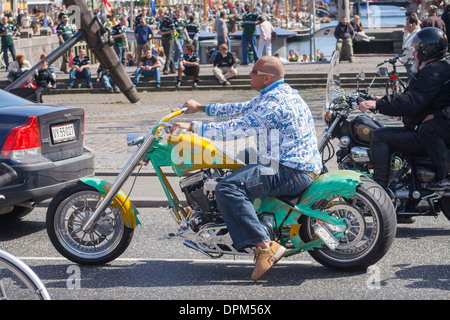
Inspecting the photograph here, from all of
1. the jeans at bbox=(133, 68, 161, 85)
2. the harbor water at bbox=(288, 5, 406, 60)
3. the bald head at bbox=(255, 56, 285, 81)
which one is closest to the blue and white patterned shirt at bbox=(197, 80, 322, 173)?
the bald head at bbox=(255, 56, 285, 81)

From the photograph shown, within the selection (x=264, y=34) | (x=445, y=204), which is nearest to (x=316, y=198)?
(x=445, y=204)

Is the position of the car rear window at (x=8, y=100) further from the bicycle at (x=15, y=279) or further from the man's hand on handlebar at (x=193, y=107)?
the bicycle at (x=15, y=279)

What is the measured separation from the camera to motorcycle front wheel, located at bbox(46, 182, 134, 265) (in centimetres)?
587

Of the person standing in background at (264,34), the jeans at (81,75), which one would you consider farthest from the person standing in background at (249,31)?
the jeans at (81,75)

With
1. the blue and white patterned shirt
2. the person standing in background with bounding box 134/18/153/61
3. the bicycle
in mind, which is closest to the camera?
the bicycle

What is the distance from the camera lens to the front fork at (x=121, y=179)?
559cm

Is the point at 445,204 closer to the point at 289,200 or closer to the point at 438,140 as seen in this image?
the point at 438,140

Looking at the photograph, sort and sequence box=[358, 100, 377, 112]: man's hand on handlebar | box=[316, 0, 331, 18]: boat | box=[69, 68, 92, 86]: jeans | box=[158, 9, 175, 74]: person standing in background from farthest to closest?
box=[316, 0, 331, 18]: boat → box=[158, 9, 175, 74]: person standing in background → box=[69, 68, 92, 86]: jeans → box=[358, 100, 377, 112]: man's hand on handlebar

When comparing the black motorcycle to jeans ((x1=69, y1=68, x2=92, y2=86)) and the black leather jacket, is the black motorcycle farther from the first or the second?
jeans ((x1=69, y1=68, x2=92, y2=86))

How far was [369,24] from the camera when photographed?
44.8 meters

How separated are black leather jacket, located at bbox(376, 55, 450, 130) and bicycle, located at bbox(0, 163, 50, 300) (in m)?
3.92

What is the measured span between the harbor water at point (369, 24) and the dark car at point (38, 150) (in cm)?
2872

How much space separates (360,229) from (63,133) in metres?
3.33
